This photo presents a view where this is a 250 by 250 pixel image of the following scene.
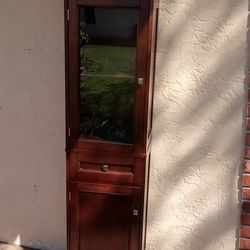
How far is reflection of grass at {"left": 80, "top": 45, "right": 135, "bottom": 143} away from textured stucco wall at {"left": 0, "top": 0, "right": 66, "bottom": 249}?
1.33 feet

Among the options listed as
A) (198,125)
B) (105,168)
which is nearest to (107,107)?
(105,168)

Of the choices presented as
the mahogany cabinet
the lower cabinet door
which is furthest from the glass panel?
the lower cabinet door

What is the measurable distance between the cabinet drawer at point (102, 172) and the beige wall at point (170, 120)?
0.33 m

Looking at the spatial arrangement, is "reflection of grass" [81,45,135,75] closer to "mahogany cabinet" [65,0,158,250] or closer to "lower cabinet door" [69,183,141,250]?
"mahogany cabinet" [65,0,158,250]

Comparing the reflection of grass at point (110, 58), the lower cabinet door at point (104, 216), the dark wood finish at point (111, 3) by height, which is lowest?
the lower cabinet door at point (104, 216)

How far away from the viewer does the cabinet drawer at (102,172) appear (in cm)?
204

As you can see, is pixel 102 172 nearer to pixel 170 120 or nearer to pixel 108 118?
A: pixel 108 118

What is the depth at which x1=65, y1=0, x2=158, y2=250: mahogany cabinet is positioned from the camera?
6.19 feet

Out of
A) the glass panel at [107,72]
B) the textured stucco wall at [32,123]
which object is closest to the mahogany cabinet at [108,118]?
the glass panel at [107,72]

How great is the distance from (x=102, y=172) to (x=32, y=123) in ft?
2.17

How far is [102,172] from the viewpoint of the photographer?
2.06 metres

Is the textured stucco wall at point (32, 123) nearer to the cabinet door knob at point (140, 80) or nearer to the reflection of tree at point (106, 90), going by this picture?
the reflection of tree at point (106, 90)

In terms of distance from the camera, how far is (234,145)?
223 cm

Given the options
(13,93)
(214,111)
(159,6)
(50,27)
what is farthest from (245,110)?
(13,93)
